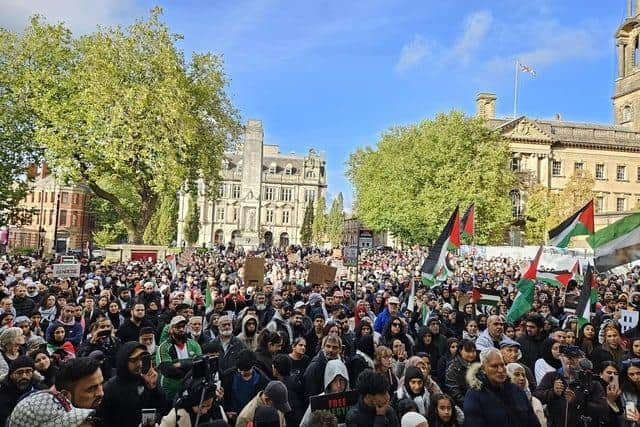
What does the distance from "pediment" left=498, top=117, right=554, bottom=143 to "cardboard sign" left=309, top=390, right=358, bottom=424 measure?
55486 millimetres

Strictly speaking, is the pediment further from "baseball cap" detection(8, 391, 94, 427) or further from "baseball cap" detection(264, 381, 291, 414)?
"baseball cap" detection(8, 391, 94, 427)

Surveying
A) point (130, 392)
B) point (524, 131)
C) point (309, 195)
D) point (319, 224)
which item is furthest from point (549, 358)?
point (309, 195)

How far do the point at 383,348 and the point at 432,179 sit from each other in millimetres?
40504

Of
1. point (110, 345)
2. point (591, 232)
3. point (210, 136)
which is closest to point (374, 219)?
point (210, 136)

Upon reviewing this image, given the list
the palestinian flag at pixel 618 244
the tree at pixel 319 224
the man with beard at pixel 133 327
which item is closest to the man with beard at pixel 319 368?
the man with beard at pixel 133 327

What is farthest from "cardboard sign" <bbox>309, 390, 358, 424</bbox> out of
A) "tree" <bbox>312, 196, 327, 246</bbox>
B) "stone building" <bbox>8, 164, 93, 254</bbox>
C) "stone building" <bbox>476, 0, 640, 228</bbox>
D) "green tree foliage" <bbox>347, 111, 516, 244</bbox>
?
"tree" <bbox>312, 196, 327, 246</bbox>

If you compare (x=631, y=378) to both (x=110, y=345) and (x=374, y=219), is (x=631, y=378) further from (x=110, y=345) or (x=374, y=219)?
(x=374, y=219)

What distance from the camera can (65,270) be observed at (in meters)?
13.8

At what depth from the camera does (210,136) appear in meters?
31.2

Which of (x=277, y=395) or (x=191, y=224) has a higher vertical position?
(x=191, y=224)

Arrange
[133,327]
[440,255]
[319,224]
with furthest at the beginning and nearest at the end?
[319,224] → [440,255] → [133,327]

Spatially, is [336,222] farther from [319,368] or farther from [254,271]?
A: [319,368]

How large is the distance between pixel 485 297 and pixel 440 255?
4.32ft

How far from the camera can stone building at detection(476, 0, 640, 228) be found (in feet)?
188
